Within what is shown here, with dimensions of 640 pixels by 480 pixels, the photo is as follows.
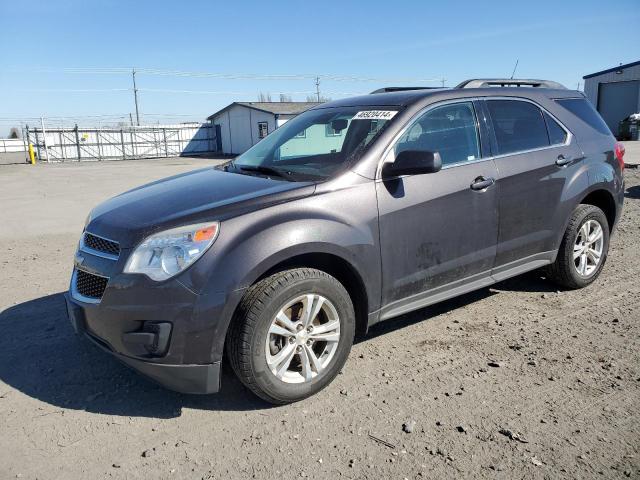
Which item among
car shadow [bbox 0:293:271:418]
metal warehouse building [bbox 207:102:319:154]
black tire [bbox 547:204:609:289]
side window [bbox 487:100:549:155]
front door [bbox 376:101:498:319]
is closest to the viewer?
car shadow [bbox 0:293:271:418]

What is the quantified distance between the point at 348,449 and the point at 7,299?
13.4 feet

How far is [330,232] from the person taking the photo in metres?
3.22

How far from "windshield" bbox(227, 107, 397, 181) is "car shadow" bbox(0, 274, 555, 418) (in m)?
1.39

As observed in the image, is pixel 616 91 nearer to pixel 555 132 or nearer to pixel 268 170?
pixel 555 132

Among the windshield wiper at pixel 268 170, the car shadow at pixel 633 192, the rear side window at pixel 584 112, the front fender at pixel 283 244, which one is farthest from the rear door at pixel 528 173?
the car shadow at pixel 633 192

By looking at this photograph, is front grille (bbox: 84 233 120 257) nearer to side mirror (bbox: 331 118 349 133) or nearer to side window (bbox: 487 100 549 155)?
side mirror (bbox: 331 118 349 133)

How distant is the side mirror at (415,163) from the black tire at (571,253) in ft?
6.62

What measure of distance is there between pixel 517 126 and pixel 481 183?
835 millimetres

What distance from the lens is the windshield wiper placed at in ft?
11.9

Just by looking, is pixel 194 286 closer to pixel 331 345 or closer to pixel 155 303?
pixel 155 303

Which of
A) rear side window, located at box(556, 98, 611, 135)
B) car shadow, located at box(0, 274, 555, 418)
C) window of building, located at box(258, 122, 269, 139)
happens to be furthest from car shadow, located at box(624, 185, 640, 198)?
window of building, located at box(258, 122, 269, 139)

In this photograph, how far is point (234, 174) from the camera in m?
3.98

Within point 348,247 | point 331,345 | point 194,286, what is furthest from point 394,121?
point 194,286

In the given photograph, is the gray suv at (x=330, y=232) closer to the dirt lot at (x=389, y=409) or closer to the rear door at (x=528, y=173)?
the rear door at (x=528, y=173)
